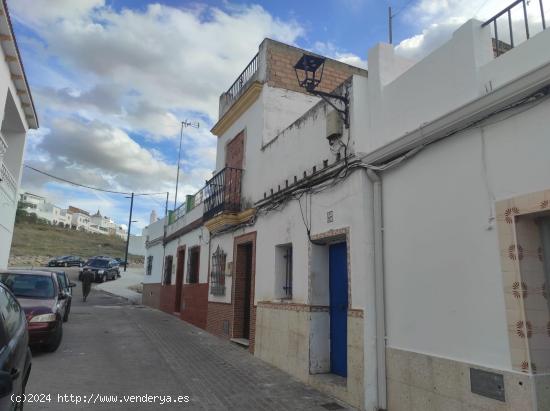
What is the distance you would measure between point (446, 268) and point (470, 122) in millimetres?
1576

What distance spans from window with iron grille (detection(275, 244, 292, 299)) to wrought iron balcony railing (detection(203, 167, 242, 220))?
262 cm

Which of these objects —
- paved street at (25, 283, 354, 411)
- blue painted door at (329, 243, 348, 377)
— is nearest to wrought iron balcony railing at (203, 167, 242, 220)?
paved street at (25, 283, 354, 411)

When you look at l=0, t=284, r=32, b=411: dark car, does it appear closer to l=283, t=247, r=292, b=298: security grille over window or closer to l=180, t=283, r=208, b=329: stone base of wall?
l=283, t=247, r=292, b=298: security grille over window

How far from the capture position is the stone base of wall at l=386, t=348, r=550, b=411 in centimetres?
367

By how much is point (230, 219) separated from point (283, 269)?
2.66 meters

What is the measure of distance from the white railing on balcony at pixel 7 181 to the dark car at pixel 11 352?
29.8 feet

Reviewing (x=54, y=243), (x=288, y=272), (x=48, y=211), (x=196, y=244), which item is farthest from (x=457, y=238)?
(x=48, y=211)

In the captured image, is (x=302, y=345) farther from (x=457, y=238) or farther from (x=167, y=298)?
(x=167, y=298)

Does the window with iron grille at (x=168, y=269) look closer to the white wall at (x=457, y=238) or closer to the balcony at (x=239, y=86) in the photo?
the balcony at (x=239, y=86)

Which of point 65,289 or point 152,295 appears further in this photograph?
point 152,295

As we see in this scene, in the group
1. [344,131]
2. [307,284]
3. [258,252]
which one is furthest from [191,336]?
[344,131]

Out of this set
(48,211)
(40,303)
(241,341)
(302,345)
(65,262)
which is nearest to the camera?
(302,345)

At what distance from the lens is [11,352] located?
3.44 metres

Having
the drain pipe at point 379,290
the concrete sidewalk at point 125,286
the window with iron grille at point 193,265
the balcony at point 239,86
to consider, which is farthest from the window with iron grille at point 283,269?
the concrete sidewalk at point 125,286
